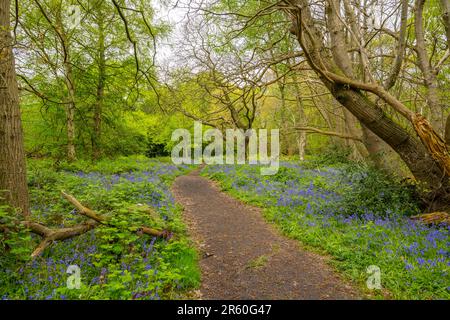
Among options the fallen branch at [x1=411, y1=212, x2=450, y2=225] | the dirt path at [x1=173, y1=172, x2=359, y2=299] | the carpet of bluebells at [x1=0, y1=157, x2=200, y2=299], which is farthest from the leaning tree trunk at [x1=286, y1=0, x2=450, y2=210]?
the carpet of bluebells at [x1=0, y1=157, x2=200, y2=299]

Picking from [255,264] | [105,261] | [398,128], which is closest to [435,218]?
[398,128]

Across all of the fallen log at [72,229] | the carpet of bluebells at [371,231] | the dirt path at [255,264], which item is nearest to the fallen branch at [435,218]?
the carpet of bluebells at [371,231]

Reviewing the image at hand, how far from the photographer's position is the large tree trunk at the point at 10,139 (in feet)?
13.6

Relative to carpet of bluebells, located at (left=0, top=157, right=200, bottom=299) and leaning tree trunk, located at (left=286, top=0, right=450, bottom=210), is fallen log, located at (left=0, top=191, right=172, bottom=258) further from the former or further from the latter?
leaning tree trunk, located at (left=286, top=0, right=450, bottom=210)

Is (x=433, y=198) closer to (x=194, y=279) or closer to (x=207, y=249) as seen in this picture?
(x=207, y=249)

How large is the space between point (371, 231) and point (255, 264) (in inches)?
96.0

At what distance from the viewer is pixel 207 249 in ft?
17.7

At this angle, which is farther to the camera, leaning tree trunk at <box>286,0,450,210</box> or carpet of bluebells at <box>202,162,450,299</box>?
leaning tree trunk at <box>286,0,450,210</box>

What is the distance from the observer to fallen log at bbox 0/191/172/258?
3863 millimetres

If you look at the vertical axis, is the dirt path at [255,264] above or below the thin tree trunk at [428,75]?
below

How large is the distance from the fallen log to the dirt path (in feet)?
3.77

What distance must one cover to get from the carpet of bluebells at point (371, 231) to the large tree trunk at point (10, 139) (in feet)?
17.1

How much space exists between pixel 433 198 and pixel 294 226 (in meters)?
3.03

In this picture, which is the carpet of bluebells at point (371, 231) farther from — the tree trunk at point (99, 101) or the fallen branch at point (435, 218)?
the tree trunk at point (99, 101)
